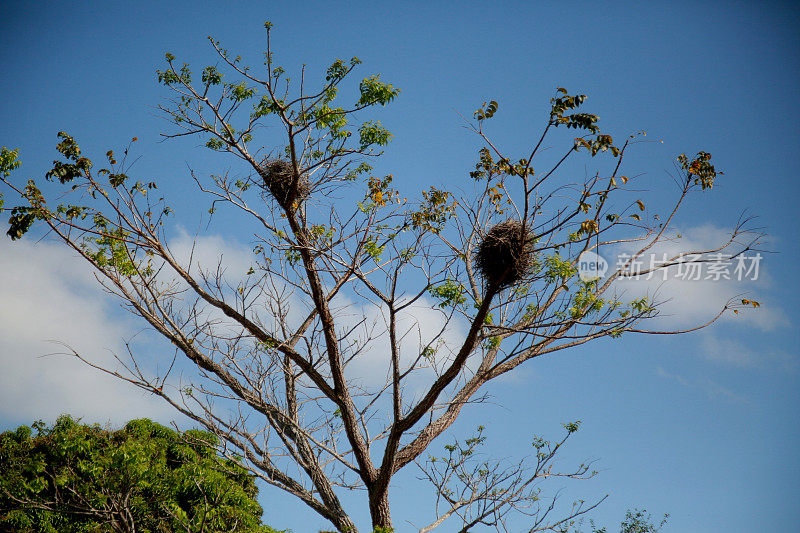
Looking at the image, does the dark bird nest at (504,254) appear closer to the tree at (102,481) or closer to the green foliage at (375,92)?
the green foliage at (375,92)

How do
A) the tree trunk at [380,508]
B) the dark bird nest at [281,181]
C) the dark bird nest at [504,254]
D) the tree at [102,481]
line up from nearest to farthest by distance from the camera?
1. the dark bird nest at [504,254]
2. the tree trunk at [380,508]
3. the dark bird nest at [281,181]
4. the tree at [102,481]

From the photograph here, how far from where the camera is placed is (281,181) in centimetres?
750

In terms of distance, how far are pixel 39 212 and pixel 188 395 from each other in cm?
267

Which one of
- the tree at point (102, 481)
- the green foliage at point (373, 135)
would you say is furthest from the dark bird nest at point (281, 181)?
the tree at point (102, 481)

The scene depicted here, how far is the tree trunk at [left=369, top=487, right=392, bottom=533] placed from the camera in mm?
7211

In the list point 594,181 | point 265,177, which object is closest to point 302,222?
point 265,177

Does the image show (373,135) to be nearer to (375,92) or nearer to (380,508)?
(375,92)

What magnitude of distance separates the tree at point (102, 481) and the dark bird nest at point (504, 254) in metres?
5.36

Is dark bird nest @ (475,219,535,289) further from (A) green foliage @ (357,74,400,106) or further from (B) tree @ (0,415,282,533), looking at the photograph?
(B) tree @ (0,415,282,533)

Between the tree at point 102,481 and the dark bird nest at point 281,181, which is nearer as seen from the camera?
the dark bird nest at point 281,181

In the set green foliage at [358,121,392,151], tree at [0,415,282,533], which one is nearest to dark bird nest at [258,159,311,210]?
green foliage at [358,121,392,151]

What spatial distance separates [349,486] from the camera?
762cm

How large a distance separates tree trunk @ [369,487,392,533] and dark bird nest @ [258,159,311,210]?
350cm

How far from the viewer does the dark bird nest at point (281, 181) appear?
24.3ft
